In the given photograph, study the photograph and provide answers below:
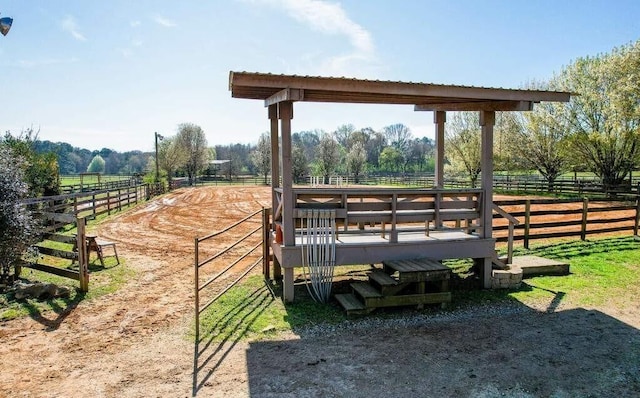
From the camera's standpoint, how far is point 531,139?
28094 mm

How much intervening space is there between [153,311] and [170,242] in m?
5.64

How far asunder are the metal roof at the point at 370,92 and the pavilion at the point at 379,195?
0.04 feet

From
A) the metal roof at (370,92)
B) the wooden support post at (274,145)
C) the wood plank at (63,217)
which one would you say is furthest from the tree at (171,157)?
the metal roof at (370,92)

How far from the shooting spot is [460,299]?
6.16 metres

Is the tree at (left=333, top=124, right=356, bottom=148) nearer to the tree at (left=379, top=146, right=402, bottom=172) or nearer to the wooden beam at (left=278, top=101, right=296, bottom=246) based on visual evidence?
the tree at (left=379, top=146, right=402, bottom=172)

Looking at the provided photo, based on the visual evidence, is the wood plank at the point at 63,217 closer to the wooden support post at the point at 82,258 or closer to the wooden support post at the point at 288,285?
the wooden support post at the point at 82,258

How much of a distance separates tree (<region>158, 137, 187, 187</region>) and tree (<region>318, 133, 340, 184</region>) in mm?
16862

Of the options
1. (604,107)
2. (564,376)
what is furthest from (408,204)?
(604,107)

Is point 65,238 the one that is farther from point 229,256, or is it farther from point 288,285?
point 288,285

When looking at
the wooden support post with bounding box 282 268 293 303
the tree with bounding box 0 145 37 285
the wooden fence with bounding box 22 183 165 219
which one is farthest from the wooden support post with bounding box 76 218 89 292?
the wooden fence with bounding box 22 183 165 219

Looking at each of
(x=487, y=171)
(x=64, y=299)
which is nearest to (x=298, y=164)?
(x=487, y=171)

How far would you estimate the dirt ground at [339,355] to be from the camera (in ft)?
12.2

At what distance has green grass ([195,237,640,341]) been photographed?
204 inches

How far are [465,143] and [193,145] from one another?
108 ft
